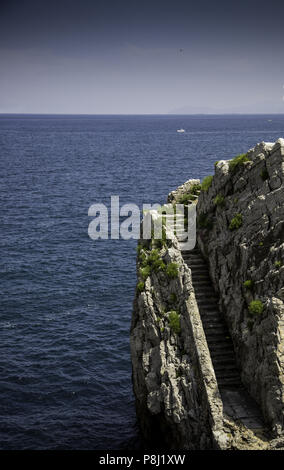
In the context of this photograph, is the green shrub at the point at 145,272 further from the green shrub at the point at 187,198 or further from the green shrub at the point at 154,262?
the green shrub at the point at 187,198

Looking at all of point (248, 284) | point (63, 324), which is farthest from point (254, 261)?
point (63, 324)

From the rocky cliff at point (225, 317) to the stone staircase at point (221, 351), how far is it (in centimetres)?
37

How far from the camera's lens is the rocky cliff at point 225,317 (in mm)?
21562

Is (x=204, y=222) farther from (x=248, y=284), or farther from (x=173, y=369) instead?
(x=173, y=369)

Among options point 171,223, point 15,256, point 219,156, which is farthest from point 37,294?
point 219,156

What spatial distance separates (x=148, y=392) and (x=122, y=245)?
36143 millimetres

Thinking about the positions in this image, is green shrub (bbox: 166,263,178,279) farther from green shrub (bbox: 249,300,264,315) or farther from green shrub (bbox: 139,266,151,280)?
green shrub (bbox: 249,300,264,315)

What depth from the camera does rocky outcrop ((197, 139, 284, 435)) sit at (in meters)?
21.5

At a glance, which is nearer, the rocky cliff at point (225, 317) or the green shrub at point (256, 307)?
the rocky cliff at point (225, 317)

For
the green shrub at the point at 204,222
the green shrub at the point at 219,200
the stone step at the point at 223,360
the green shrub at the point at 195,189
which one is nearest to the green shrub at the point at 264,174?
the green shrub at the point at 219,200

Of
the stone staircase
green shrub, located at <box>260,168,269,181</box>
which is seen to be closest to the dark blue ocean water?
the stone staircase

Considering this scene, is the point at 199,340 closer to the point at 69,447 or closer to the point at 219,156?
the point at 69,447

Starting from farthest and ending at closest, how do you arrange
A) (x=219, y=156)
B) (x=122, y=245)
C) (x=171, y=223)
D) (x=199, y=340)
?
(x=219, y=156) → (x=122, y=245) → (x=171, y=223) → (x=199, y=340)

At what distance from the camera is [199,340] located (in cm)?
2334
